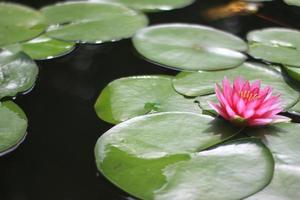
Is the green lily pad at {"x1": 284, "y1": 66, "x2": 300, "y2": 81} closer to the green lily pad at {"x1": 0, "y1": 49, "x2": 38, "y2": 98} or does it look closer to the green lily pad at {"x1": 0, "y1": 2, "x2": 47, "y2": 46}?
the green lily pad at {"x1": 0, "y1": 49, "x2": 38, "y2": 98}

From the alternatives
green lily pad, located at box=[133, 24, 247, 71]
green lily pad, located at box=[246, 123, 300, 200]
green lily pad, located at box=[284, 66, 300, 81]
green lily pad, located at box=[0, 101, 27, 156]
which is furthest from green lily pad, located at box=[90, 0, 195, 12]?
green lily pad, located at box=[246, 123, 300, 200]

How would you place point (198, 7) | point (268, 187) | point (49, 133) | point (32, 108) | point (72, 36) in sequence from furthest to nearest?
1. point (198, 7)
2. point (72, 36)
3. point (32, 108)
4. point (49, 133)
5. point (268, 187)

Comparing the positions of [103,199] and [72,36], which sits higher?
[72,36]

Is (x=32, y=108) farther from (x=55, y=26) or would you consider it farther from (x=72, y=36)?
(x=55, y=26)

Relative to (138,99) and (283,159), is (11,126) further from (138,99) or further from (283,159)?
(283,159)

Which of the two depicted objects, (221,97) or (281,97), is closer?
(221,97)

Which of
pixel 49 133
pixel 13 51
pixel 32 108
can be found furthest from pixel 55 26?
pixel 49 133

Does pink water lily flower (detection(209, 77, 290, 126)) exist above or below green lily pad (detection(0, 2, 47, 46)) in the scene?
above
